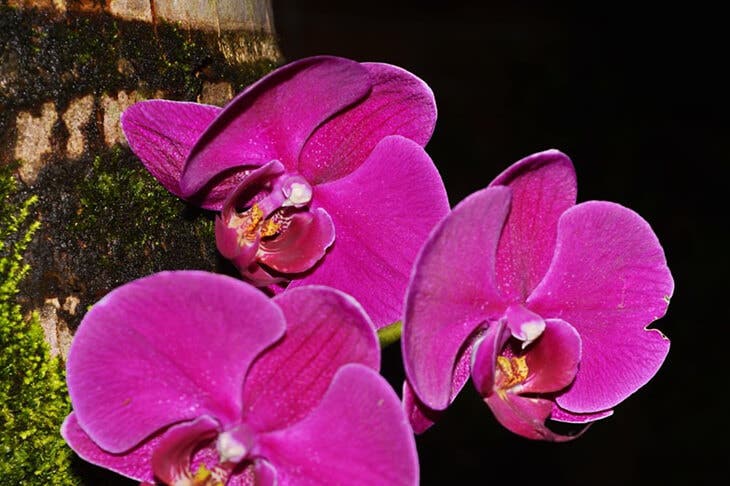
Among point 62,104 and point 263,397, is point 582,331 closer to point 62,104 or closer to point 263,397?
point 263,397

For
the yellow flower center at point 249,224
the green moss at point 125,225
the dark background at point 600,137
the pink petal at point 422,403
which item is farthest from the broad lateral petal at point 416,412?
the dark background at point 600,137

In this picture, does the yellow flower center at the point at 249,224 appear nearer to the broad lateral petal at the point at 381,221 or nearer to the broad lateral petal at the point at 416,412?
the broad lateral petal at the point at 381,221

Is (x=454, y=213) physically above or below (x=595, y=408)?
above

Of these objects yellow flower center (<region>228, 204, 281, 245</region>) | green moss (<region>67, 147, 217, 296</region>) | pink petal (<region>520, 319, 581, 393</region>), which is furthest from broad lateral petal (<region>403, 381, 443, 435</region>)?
green moss (<region>67, 147, 217, 296</region>)

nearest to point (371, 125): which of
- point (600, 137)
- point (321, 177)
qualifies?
point (321, 177)

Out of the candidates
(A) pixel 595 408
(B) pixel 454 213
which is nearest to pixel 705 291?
(A) pixel 595 408

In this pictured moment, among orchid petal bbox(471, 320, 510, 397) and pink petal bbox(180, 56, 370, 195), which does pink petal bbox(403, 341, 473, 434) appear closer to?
orchid petal bbox(471, 320, 510, 397)
